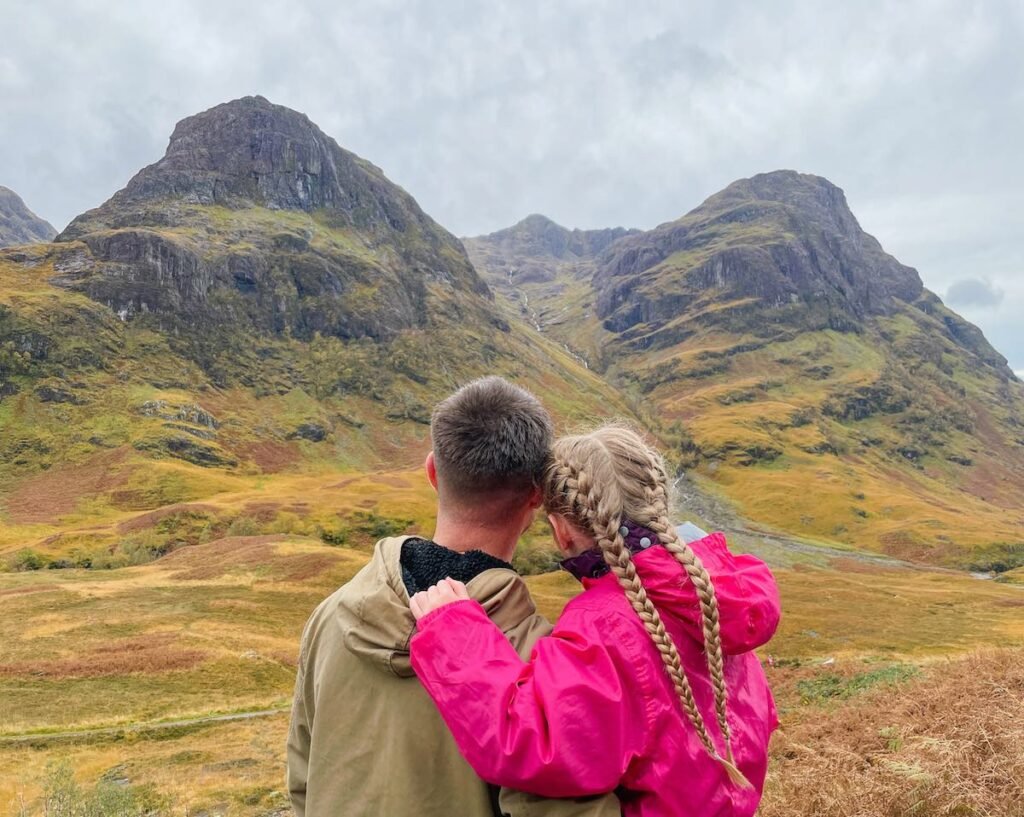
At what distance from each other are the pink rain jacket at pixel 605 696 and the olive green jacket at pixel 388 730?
16 centimetres

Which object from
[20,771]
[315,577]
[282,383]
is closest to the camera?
[20,771]

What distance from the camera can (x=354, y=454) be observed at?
178125 mm

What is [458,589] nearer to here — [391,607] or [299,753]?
[391,607]

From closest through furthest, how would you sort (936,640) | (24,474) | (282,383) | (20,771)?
1. (20,771)
2. (936,640)
3. (24,474)
4. (282,383)

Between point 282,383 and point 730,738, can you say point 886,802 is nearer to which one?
point 730,738

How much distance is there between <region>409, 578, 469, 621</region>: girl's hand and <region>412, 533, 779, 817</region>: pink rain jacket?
0.14 feet

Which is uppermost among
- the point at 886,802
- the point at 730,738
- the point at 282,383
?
the point at 282,383

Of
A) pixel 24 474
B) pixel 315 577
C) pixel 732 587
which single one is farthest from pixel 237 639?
pixel 24 474

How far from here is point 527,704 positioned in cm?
284

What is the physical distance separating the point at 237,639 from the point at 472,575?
147ft

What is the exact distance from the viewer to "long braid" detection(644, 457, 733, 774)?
3.23 metres

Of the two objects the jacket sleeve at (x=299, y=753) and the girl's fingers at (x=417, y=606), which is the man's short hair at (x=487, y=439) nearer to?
the girl's fingers at (x=417, y=606)

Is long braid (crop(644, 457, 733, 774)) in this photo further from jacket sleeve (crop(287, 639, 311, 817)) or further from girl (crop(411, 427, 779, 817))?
jacket sleeve (crop(287, 639, 311, 817))

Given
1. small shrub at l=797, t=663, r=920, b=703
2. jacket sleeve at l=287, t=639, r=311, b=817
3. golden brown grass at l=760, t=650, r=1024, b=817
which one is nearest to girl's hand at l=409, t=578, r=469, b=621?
jacket sleeve at l=287, t=639, r=311, b=817
